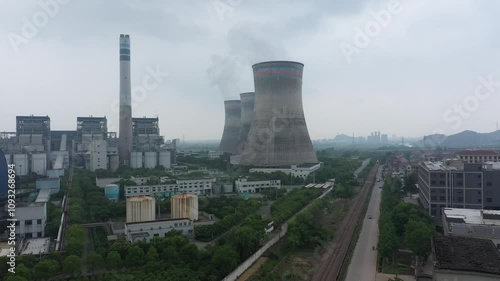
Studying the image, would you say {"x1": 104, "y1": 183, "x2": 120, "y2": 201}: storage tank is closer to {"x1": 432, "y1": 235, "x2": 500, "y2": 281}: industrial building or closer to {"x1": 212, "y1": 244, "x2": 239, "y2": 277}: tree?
{"x1": 212, "y1": 244, "x2": 239, "y2": 277}: tree

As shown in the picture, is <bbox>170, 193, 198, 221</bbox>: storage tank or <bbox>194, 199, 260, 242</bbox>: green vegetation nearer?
<bbox>194, 199, 260, 242</bbox>: green vegetation

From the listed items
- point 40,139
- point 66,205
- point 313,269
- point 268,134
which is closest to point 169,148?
point 40,139

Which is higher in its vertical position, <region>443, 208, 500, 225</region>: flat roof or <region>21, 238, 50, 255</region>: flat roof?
<region>443, 208, 500, 225</region>: flat roof

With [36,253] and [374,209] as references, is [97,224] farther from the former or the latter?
[374,209]

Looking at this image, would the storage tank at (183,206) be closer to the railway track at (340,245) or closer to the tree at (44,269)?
the railway track at (340,245)

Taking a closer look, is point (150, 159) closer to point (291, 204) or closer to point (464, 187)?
point (291, 204)

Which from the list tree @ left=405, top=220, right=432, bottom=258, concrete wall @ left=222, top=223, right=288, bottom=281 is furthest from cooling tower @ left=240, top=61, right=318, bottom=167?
tree @ left=405, top=220, right=432, bottom=258
